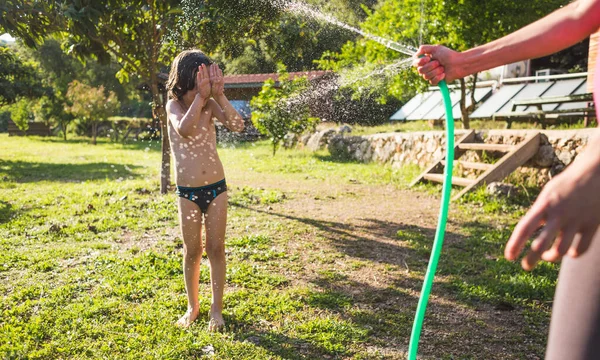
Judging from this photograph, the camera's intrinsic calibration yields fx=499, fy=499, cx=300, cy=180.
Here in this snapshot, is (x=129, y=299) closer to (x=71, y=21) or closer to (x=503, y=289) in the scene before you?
(x=503, y=289)

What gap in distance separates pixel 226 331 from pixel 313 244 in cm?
201

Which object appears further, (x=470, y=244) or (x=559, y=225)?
(x=470, y=244)

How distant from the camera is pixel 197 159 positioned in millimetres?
3020

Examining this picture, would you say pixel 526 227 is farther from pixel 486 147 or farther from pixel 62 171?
pixel 62 171

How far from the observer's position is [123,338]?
2.91 metres

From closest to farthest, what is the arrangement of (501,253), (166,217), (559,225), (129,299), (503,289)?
(559,225) < (129,299) < (503,289) < (501,253) < (166,217)

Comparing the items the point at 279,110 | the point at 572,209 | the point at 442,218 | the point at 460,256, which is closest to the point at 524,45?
the point at 442,218

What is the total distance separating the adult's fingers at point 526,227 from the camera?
786 mm

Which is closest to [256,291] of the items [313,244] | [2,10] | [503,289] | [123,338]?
[123,338]

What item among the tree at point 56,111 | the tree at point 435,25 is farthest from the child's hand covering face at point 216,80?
the tree at point 56,111

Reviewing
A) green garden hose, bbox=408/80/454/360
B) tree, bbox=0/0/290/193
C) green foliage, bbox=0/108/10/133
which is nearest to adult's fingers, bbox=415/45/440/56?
green garden hose, bbox=408/80/454/360

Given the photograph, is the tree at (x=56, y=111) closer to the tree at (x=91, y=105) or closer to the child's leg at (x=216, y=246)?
the tree at (x=91, y=105)

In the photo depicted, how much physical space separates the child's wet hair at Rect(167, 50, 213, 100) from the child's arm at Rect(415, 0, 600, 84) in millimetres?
1675

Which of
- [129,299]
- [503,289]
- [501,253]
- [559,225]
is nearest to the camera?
[559,225]
